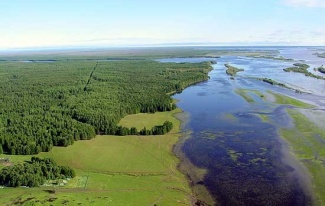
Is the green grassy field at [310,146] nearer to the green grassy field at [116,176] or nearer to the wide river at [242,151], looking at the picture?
the wide river at [242,151]

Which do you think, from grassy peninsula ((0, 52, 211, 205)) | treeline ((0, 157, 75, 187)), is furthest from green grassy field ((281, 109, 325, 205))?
treeline ((0, 157, 75, 187))

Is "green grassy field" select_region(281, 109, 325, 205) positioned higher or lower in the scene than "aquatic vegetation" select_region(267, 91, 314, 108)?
lower

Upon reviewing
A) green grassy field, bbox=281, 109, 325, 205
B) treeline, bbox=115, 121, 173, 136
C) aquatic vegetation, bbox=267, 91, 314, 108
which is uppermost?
treeline, bbox=115, 121, 173, 136

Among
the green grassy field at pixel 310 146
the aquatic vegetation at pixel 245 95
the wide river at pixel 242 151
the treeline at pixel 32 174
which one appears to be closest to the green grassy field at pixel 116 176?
the treeline at pixel 32 174

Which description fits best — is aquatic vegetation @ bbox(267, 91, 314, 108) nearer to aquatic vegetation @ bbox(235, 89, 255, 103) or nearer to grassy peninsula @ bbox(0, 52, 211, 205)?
aquatic vegetation @ bbox(235, 89, 255, 103)

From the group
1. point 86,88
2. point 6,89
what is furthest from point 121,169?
point 6,89

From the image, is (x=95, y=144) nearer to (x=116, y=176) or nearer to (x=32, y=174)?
(x=116, y=176)

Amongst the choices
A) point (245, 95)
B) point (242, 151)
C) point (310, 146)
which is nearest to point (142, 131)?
point (242, 151)
